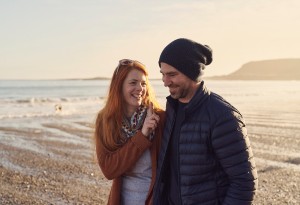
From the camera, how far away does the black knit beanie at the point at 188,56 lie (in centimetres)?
291

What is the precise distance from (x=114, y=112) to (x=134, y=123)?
0.20 metres

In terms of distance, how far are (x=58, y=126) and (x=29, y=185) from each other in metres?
10.8

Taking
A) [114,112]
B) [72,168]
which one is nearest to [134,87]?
[114,112]

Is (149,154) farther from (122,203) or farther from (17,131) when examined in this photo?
(17,131)

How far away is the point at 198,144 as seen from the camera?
2799 millimetres

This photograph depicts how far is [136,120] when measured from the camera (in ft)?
11.6

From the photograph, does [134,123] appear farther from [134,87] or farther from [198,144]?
[198,144]

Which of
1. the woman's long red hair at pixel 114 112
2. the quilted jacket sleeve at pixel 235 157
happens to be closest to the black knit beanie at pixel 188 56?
the quilted jacket sleeve at pixel 235 157

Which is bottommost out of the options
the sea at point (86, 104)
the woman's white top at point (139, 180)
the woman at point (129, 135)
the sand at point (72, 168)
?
the sea at point (86, 104)

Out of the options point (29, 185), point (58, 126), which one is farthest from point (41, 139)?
point (29, 185)

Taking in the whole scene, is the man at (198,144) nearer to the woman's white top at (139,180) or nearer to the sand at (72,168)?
the woman's white top at (139,180)

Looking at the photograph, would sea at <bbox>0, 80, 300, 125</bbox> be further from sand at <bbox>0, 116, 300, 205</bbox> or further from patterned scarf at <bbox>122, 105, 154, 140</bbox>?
sand at <bbox>0, 116, 300, 205</bbox>

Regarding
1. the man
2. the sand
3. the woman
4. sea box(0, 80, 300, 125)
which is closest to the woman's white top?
the woman

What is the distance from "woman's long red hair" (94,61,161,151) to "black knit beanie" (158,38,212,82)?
0.65 m
